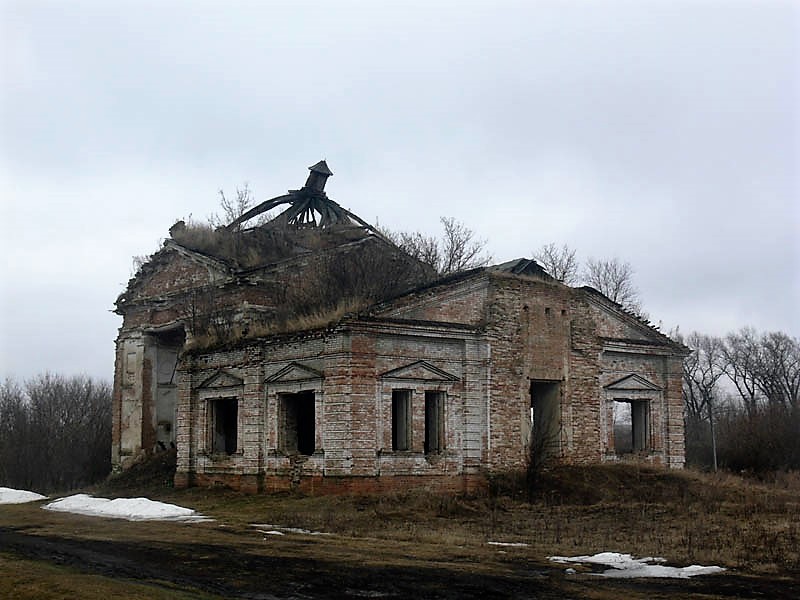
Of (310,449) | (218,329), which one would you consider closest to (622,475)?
(310,449)

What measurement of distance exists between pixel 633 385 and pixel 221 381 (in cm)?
1151

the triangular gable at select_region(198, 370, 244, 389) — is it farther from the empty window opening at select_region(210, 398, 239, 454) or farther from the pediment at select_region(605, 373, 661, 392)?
the pediment at select_region(605, 373, 661, 392)

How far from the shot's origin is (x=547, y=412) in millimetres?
24719

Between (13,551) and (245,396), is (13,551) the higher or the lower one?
the lower one

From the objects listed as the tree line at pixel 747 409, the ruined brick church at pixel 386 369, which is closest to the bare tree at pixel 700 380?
the tree line at pixel 747 409

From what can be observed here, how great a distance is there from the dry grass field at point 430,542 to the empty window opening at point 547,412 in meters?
1.02

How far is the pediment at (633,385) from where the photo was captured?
84.1 ft

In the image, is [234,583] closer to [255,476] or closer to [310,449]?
[255,476]

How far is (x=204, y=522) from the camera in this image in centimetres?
1859

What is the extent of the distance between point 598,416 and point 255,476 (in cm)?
938

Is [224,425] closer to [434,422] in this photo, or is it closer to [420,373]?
[434,422]

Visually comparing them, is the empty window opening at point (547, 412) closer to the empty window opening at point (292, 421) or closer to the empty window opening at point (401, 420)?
the empty window opening at point (401, 420)

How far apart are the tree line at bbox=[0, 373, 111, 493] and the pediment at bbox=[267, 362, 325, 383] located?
15171 mm

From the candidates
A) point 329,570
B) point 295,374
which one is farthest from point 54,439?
point 329,570
